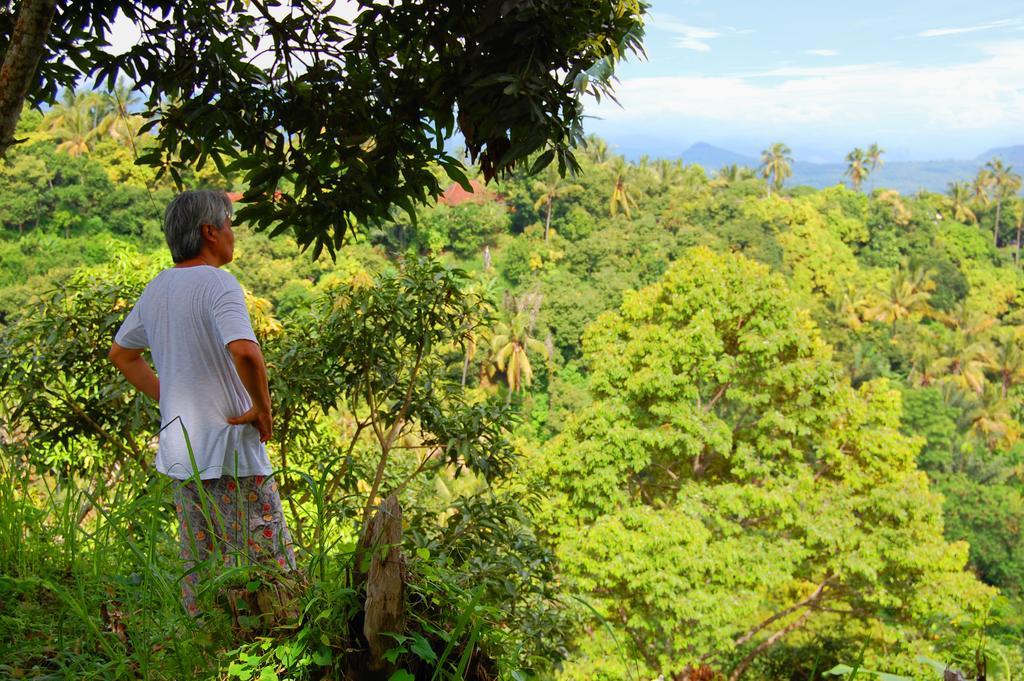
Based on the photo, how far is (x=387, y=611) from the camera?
1.40 metres

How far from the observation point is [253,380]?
6.64 ft

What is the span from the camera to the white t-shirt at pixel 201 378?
205 cm

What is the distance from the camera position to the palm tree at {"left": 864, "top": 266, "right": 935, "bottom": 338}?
39781mm

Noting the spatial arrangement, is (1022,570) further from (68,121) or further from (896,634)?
(68,121)

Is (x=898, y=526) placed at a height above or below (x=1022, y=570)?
above

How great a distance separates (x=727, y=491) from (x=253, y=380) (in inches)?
382

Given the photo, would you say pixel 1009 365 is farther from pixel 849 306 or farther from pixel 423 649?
pixel 423 649

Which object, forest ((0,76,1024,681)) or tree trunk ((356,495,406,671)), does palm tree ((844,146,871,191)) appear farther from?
tree trunk ((356,495,406,671))

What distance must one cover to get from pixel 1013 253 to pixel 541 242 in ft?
110

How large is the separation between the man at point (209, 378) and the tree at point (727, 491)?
336 inches

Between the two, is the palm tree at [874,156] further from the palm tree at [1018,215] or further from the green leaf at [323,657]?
the green leaf at [323,657]

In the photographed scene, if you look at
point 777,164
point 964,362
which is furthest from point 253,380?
point 777,164

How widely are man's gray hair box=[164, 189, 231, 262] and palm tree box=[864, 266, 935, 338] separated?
40.3 meters

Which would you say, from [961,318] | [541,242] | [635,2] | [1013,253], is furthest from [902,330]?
[635,2]
